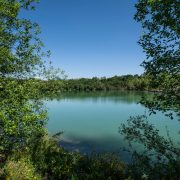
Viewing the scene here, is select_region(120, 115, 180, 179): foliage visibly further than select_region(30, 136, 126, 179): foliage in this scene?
No

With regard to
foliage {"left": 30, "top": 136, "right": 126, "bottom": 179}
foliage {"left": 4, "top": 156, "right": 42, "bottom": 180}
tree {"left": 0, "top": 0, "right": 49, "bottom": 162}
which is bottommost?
foliage {"left": 30, "top": 136, "right": 126, "bottom": 179}

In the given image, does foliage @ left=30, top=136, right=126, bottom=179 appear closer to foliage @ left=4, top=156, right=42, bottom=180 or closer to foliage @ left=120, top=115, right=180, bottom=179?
foliage @ left=120, top=115, right=180, bottom=179

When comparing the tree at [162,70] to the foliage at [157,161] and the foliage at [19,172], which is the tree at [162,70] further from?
the foliage at [19,172]

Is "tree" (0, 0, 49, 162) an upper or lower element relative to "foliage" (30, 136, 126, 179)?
upper

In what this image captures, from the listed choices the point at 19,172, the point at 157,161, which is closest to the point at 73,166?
the point at 19,172

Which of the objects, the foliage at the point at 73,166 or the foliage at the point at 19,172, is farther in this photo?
the foliage at the point at 73,166

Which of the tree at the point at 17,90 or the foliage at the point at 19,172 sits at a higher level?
the tree at the point at 17,90

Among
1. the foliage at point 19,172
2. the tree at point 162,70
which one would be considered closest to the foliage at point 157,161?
the tree at point 162,70

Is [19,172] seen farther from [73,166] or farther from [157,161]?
[157,161]

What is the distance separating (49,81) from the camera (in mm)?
15695

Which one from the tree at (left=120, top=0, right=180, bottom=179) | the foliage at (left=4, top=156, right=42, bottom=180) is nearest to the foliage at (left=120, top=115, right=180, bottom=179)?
the tree at (left=120, top=0, right=180, bottom=179)

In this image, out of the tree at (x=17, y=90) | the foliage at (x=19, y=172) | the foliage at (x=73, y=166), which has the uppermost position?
the tree at (x=17, y=90)

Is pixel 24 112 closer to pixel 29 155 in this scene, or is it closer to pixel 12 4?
pixel 29 155

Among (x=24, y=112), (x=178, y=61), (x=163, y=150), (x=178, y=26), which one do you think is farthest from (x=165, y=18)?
(x=24, y=112)
